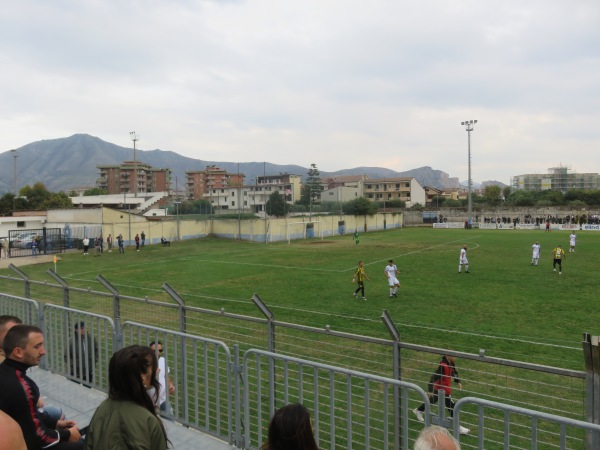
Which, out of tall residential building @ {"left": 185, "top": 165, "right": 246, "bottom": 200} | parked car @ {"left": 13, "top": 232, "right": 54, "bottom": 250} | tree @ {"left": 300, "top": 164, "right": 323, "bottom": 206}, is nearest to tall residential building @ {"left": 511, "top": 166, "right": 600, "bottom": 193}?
tree @ {"left": 300, "top": 164, "right": 323, "bottom": 206}

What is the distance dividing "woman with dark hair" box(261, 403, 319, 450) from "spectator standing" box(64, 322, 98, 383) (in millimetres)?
4405

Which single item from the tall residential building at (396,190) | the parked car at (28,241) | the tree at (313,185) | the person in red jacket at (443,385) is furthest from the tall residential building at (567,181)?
the person in red jacket at (443,385)

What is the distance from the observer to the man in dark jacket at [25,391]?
139 inches

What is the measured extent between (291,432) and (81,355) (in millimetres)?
4880

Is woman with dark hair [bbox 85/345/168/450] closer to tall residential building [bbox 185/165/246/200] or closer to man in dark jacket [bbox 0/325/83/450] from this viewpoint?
man in dark jacket [bbox 0/325/83/450]

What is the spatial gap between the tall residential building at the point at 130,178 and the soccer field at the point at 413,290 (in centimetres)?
11915

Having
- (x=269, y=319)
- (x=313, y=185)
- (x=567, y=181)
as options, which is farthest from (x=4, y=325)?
(x=567, y=181)

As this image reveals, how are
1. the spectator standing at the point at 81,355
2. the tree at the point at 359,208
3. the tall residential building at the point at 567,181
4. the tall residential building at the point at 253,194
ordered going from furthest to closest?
the tall residential building at the point at 567,181, the tall residential building at the point at 253,194, the tree at the point at 359,208, the spectator standing at the point at 81,355

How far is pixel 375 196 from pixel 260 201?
3174cm

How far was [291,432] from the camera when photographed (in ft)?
8.32

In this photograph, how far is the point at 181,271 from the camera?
26.5 m

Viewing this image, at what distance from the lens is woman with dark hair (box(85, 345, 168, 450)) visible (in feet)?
10.0

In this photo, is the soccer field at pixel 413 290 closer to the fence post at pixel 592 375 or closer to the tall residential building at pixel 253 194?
the fence post at pixel 592 375

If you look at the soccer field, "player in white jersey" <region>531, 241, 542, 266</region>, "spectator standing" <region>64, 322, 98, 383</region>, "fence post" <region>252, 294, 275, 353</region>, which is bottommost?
the soccer field
